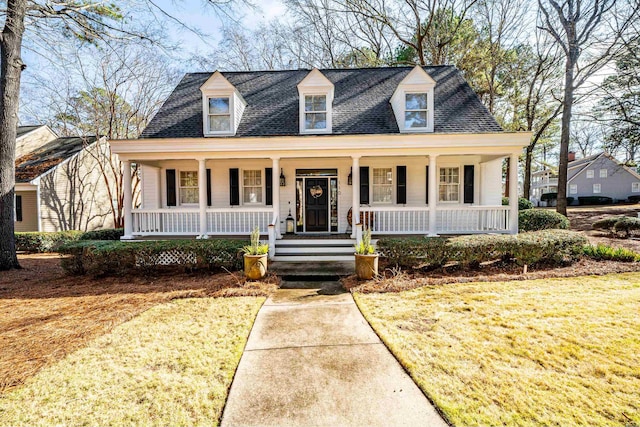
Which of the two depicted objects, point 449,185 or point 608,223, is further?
point 608,223

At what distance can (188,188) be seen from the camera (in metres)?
11.2

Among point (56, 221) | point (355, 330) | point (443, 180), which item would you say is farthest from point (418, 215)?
point (56, 221)

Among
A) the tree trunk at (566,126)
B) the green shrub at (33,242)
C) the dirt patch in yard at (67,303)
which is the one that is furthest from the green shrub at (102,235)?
the tree trunk at (566,126)

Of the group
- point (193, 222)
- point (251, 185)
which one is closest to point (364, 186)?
point (251, 185)

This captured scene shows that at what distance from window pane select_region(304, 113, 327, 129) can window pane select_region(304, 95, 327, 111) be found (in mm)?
253

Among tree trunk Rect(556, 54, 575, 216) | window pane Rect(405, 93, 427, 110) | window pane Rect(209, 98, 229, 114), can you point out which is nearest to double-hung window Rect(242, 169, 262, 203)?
window pane Rect(209, 98, 229, 114)

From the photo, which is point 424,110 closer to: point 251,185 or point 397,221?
point 397,221

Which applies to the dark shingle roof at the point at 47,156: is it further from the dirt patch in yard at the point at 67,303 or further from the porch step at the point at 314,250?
the porch step at the point at 314,250

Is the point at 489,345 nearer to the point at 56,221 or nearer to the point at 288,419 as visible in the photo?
the point at 288,419

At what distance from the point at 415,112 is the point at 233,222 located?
24.1 feet

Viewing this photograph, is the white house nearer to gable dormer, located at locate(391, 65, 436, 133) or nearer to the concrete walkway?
gable dormer, located at locate(391, 65, 436, 133)

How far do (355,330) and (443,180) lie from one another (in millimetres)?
8292

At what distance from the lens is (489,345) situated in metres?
3.67

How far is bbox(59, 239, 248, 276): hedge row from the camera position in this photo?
24.1 feet
